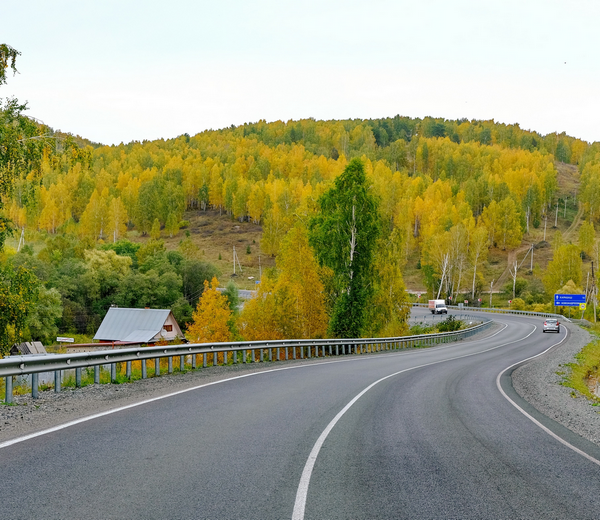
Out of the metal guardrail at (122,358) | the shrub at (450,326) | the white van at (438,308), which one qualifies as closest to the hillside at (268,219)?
the white van at (438,308)

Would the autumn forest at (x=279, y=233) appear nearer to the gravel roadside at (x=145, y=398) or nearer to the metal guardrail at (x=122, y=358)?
the metal guardrail at (x=122, y=358)

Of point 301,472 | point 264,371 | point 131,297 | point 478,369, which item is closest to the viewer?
point 301,472

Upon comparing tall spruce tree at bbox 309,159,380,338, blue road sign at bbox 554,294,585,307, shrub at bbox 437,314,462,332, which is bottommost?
shrub at bbox 437,314,462,332

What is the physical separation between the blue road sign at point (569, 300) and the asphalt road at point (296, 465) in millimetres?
69550

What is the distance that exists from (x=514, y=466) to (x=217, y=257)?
367ft

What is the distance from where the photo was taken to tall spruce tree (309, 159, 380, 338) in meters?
35.2

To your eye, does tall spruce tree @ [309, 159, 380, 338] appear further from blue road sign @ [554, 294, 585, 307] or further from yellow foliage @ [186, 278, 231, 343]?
blue road sign @ [554, 294, 585, 307]

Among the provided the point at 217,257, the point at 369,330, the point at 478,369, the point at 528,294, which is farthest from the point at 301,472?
the point at 217,257

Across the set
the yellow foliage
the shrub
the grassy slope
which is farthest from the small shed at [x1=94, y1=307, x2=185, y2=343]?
the grassy slope

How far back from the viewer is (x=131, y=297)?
259 ft

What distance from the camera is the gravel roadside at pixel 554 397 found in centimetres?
1141

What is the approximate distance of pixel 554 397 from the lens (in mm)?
16484

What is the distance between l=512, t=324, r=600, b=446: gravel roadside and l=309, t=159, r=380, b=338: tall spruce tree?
1101cm

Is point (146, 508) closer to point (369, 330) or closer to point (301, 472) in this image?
point (301, 472)
